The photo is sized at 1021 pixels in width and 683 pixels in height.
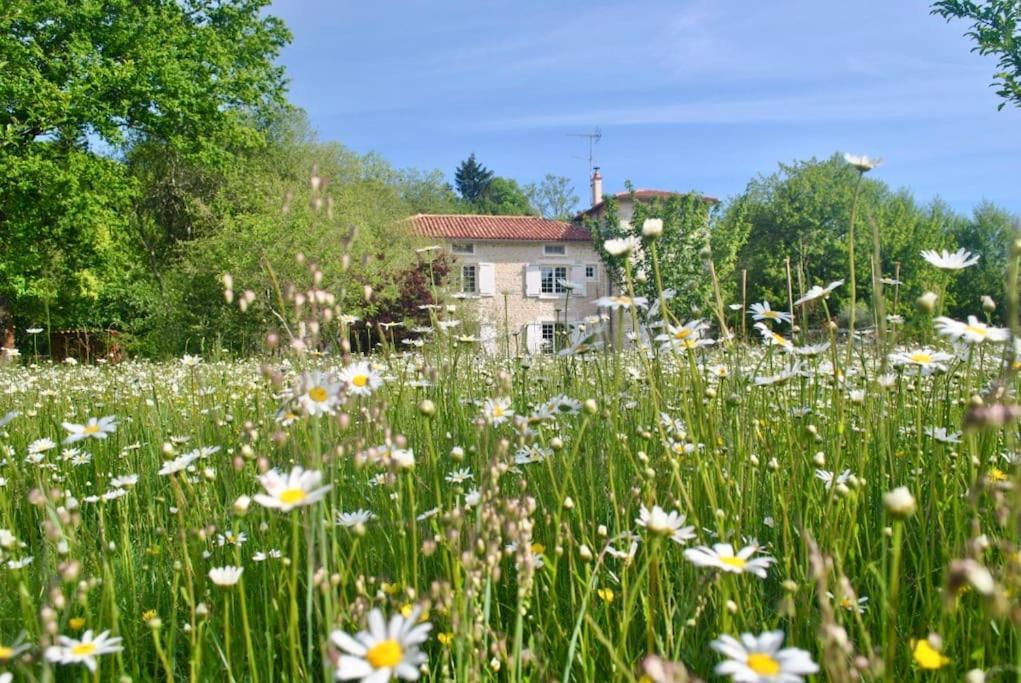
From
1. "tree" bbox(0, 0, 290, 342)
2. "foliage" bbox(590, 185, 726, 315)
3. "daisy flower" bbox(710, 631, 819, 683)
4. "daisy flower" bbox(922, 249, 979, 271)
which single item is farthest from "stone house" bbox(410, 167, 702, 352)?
"daisy flower" bbox(710, 631, 819, 683)

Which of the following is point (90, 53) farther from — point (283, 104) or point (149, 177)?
point (149, 177)

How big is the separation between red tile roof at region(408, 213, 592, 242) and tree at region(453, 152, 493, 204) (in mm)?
37215

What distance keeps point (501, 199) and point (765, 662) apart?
66926mm

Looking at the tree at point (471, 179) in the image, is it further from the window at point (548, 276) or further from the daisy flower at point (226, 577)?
the daisy flower at point (226, 577)

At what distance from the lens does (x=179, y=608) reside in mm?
1818

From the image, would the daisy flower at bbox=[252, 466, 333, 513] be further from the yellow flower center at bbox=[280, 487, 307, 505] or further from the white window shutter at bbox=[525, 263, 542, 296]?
the white window shutter at bbox=[525, 263, 542, 296]

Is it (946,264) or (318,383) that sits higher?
(946,264)

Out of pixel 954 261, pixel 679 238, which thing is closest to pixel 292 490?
pixel 954 261

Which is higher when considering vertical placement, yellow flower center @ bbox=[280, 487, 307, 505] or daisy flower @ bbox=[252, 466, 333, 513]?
daisy flower @ bbox=[252, 466, 333, 513]

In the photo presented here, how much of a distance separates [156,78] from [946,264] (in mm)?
17144

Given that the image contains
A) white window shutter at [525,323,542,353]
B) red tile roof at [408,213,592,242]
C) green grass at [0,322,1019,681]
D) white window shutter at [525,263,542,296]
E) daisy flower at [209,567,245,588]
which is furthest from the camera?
white window shutter at [525,263,542,296]

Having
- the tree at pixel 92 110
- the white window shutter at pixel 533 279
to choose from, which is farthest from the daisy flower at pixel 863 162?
the white window shutter at pixel 533 279

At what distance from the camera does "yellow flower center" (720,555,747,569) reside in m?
1.07

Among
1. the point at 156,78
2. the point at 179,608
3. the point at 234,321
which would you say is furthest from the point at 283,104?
the point at 179,608
